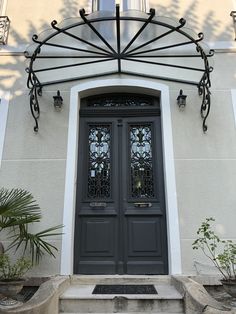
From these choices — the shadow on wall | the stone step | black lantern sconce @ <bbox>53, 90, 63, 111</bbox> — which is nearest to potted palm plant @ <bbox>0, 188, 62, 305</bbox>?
the stone step

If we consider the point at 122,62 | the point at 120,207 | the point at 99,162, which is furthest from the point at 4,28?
the point at 120,207

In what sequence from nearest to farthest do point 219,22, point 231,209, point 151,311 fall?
point 151,311 < point 231,209 < point 219,22

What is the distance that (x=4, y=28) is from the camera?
17.7ft

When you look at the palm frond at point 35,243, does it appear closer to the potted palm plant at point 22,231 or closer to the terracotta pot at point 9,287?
the potted palm plant at point 22,231

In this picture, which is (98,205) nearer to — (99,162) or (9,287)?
(99,162)

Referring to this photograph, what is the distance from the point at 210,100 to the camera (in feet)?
15.6

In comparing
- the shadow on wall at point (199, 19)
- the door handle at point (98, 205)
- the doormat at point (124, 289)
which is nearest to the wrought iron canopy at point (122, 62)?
the shadow on wall at point (199, 19)

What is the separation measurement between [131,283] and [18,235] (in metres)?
1.69

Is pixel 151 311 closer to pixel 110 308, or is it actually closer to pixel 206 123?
pixel 110 308

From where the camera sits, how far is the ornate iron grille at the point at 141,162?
15.1 ft

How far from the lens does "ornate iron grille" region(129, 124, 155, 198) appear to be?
15.1ft

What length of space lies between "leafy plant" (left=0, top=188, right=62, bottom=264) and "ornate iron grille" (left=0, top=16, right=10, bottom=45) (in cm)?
275

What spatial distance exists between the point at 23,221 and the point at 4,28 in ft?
12.1

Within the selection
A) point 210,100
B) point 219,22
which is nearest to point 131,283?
point 210,100
